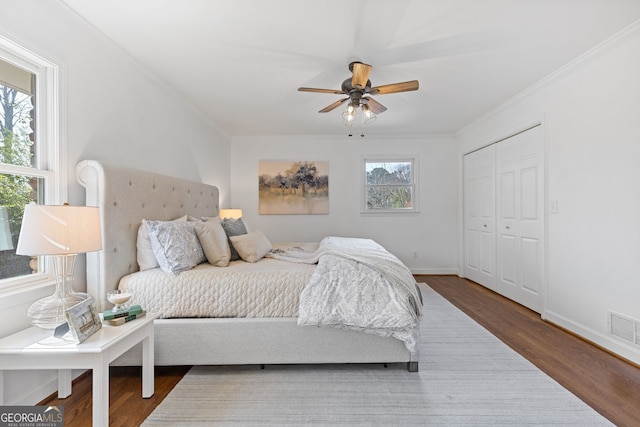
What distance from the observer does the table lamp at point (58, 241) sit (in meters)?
1.30

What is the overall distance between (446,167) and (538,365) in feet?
11.2

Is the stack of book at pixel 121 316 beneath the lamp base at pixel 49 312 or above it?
beneath

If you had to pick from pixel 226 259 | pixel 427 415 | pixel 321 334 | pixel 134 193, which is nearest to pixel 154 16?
pixel 134 193

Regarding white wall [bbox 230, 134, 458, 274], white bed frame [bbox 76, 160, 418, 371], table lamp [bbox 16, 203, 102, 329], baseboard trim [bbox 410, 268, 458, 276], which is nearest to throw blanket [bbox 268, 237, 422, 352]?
white bed frame [bbox 76, 160, 418, 371]

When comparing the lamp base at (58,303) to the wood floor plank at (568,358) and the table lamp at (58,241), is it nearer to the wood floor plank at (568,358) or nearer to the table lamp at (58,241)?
the table lamp at (58,241)

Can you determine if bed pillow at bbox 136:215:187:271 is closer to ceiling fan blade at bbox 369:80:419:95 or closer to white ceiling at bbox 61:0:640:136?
white ceiling at bbox 61:0:640:136

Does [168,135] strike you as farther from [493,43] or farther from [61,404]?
[493,43]

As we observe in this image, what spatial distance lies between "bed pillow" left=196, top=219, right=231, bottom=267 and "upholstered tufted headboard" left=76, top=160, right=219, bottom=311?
17.0 inches

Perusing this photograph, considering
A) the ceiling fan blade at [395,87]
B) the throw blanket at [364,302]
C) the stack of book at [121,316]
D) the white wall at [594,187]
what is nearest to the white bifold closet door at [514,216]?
the white wall at [594,187]

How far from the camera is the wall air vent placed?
6.98 feet

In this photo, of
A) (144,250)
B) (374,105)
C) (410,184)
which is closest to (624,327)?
(374,105)

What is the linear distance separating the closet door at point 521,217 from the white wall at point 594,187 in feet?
0.60

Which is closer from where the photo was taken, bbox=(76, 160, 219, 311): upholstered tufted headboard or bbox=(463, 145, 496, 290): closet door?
bbox=(76, 160, 219, 311): upholstered tufted headboard

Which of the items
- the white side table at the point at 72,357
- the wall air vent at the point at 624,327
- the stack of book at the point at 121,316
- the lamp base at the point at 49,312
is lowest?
the wall air vent at the point at 624,327
